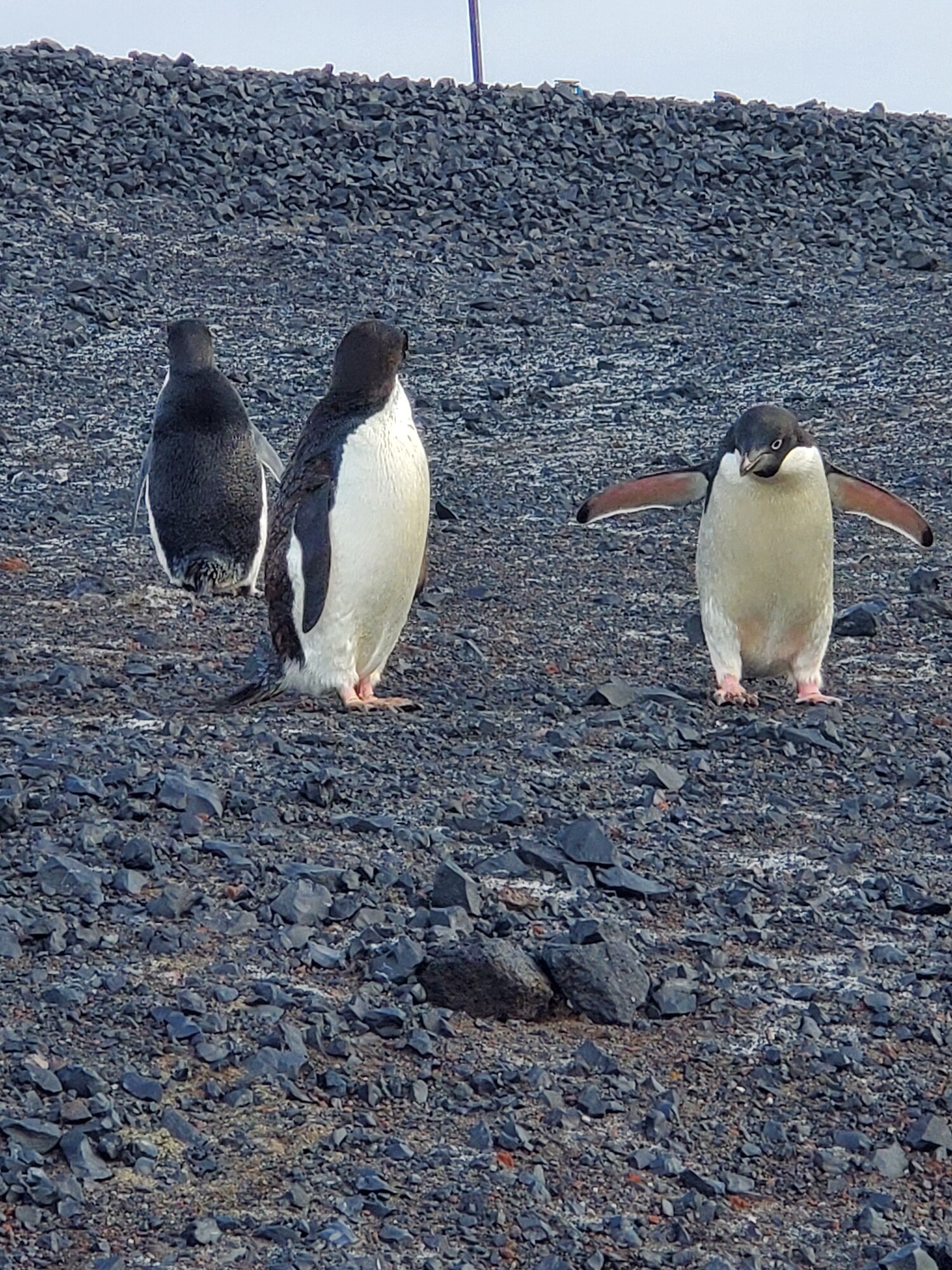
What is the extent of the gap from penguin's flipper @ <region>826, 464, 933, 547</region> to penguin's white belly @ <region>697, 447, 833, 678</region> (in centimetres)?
23

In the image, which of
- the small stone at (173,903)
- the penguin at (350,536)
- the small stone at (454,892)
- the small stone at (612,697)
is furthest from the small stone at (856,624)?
the small stone at (173,903)

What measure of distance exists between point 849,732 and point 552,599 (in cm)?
201

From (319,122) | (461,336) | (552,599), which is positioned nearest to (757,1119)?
(552,599)

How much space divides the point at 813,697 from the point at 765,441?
2.52 ft

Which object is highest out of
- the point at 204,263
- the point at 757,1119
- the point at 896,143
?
the point at 896,143

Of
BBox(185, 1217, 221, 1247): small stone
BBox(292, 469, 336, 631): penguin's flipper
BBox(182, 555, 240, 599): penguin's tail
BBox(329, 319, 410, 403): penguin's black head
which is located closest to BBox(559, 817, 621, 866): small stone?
BBox(185, 1217, 221, 1247): small stone

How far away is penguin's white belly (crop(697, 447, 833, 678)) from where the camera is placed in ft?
19.6

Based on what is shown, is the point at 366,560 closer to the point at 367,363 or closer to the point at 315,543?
the point at 315,543

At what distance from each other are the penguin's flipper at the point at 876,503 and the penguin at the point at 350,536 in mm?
1322

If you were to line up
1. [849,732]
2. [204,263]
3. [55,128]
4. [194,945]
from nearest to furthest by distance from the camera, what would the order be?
1. [194,945]
2. [849,732]
3. [204,263]
4. [55,128]

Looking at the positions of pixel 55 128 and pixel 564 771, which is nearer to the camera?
pixel 564 771

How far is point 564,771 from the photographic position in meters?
4.94

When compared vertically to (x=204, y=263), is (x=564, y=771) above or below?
below

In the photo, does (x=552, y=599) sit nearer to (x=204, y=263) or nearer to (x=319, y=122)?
(x=204, y=263)
